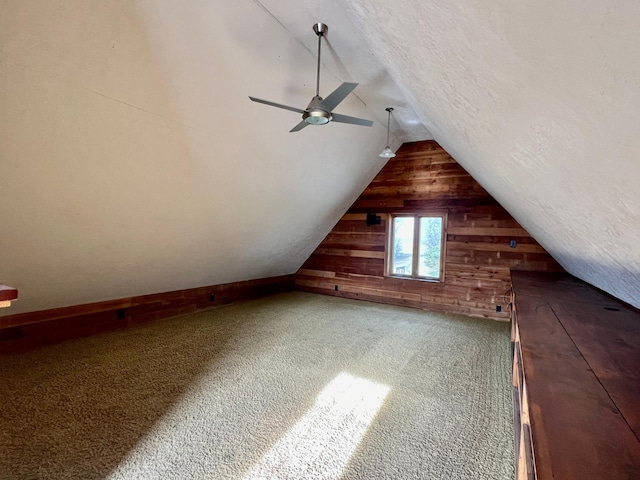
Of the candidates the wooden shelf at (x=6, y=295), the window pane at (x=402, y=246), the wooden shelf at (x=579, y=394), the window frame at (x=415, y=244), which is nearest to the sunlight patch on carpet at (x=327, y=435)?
the wooden shelf at (x=579, y=394)

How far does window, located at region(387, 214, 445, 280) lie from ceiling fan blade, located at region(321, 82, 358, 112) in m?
3.36

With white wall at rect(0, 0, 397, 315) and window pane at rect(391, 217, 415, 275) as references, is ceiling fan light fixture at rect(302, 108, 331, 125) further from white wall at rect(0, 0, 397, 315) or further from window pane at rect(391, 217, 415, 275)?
window pane at rect(391, 217, 415, 275)

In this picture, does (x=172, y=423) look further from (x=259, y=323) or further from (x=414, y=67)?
(x=414, y=67)

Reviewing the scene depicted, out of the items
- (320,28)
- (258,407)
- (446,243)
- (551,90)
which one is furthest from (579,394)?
(446,243)

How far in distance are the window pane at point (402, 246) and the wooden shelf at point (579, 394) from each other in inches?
129

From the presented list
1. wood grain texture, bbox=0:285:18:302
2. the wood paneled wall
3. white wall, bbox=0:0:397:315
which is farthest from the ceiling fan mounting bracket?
the wood paneled wall

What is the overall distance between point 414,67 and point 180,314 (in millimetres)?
4347

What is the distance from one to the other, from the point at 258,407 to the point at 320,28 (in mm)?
2916

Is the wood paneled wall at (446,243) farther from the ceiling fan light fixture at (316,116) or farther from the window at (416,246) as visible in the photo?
the ceiling fan light fixture at (316,116)

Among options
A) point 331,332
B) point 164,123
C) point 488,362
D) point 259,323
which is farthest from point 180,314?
point 488,362

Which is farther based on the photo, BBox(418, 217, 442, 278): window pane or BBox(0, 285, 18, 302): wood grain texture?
BBox(418, 217, 442, 278): window pane

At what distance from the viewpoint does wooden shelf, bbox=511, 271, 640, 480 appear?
0.62 meters

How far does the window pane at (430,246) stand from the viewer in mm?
4895

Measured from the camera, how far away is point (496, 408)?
2018 millimetres
